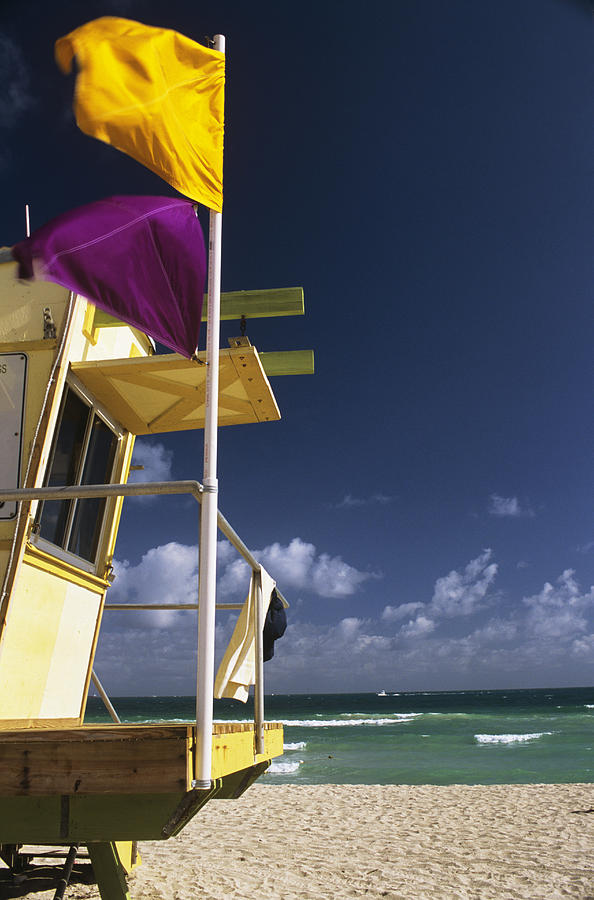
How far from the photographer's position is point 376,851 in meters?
10.1

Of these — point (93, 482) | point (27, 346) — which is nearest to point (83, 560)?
point (93, 482)

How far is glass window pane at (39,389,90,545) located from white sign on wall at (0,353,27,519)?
36 cm

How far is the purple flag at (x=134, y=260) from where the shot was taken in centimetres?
344

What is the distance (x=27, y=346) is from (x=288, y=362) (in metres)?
2.00

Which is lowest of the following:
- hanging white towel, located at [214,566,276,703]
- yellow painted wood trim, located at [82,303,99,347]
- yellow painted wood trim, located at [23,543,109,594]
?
hanging white towel, located at [214,566,276,703]

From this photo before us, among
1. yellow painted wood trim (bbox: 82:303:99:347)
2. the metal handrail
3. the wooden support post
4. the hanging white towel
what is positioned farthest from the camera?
yellow painted wood trim (bbox: 82:303:99:347)

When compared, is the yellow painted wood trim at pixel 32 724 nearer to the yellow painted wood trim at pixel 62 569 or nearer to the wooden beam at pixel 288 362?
the yellow painted wood trim at pixel 62 569

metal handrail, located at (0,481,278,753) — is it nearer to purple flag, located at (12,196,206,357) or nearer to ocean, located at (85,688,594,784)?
purple flag, located at (12,196,206,357)

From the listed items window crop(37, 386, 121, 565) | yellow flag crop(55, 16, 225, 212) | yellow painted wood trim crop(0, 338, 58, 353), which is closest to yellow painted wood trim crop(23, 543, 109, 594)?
window crop(37, 386, 121, 565)

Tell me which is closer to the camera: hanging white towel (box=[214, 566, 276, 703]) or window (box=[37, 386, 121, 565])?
hanging white towel (box=[214, 566, 276, 703])

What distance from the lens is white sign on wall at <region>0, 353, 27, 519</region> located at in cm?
454

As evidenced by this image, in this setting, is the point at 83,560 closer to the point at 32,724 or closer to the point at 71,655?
the point at 71,655

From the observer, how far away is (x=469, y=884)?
8.04 metres

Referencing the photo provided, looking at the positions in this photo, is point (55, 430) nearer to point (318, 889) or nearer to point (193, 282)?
point (193, 282)
